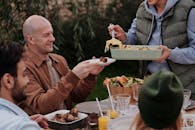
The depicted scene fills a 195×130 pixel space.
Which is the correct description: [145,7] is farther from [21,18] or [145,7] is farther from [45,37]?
[21,18]

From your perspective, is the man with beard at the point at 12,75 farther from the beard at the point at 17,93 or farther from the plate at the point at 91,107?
A: the plate at the point at 91,107

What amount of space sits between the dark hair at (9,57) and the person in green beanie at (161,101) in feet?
2.17

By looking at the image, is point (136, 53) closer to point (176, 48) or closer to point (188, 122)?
point (176, 48)

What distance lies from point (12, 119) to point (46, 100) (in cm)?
111

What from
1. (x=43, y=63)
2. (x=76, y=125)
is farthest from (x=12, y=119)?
(x=43, y=63)

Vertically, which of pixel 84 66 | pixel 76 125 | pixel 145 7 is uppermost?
pixel 145 7

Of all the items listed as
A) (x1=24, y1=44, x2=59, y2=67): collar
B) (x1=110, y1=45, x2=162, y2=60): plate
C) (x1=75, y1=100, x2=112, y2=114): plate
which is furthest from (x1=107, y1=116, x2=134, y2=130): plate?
(x1=24, y1=44, x2=59, y2=67): collar

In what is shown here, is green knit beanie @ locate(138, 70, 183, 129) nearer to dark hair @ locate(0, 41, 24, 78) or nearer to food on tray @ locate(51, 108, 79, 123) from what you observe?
dark hair @ locate(0, 41, 24, 78)

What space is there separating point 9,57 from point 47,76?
43.9 inches

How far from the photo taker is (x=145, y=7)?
3824mm

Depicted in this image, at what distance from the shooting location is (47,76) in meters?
3.49

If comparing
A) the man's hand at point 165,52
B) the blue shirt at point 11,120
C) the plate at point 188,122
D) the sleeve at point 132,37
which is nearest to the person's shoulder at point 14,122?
the blue shirt at point 11,120

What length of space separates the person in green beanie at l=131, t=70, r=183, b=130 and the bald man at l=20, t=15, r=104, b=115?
124cm

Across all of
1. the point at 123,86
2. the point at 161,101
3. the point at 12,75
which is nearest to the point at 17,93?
the point at 12,75
